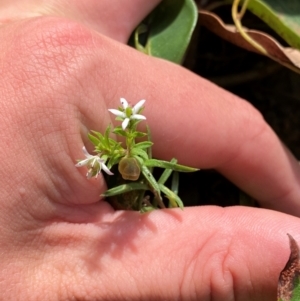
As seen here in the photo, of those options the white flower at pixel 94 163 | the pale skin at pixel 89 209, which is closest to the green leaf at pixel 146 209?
the pale skin at pixel 89 209

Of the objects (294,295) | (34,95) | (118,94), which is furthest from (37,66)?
(294,295)

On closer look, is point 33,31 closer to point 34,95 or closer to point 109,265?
point 34,95

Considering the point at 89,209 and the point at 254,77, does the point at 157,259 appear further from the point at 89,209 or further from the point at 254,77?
the point at 254,77

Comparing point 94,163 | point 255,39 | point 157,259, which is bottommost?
point 157,259

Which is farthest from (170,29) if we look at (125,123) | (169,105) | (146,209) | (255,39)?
(125,123)

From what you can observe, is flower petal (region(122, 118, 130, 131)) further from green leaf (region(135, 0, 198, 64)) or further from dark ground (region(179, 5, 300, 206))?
dark ground (region(179, 5, 300, 206))

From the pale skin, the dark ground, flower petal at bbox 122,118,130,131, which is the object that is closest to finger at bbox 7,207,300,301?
the pale skin

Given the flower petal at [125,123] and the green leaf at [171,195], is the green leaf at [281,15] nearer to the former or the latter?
the green leaf at [171,195]
